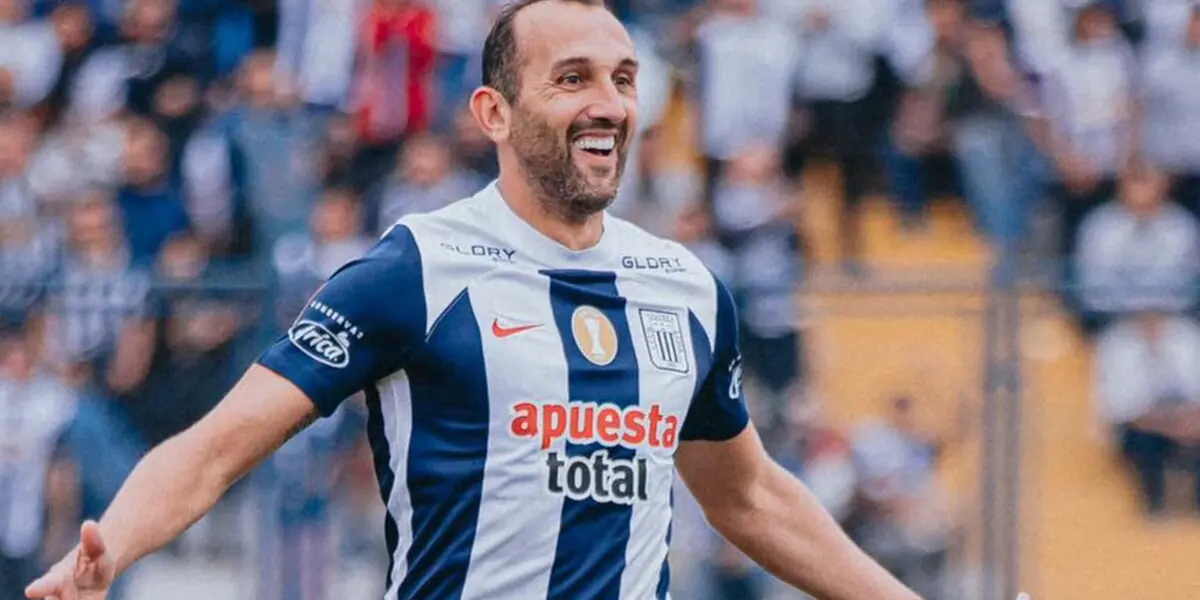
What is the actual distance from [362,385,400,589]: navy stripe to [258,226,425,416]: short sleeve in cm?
10

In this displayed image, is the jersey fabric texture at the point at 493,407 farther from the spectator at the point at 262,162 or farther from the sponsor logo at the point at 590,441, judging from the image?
the spectator at the point at 262,162

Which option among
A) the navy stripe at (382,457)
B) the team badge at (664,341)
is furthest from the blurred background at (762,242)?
the navy stripe at (382,457)

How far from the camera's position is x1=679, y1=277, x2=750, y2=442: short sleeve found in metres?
5.04

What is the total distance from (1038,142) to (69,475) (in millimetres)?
5182

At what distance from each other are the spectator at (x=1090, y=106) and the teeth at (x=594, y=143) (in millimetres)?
6890

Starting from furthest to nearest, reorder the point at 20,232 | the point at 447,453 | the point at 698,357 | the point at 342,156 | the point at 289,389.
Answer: the point at 342,156
the point at 20,232
the point at 698,357
the point at 447,453
the point at 289,389

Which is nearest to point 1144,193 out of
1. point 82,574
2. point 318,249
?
point 318,249

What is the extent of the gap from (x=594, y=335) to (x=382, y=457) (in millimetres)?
500

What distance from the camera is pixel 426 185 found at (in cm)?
1103

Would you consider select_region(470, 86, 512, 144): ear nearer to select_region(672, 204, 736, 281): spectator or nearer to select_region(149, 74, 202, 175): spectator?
select_region(672, 204, 736, 281): spectator

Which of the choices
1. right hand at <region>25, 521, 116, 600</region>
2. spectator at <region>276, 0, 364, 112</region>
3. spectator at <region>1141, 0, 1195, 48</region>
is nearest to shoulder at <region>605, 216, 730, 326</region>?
right hand at <region>25, 521, 116, 600</region>

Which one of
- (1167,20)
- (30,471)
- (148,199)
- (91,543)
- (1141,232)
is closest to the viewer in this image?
(91,543)

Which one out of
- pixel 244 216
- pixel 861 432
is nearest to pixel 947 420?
pixel 861 432

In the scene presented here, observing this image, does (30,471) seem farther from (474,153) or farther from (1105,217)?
(1105,217)
